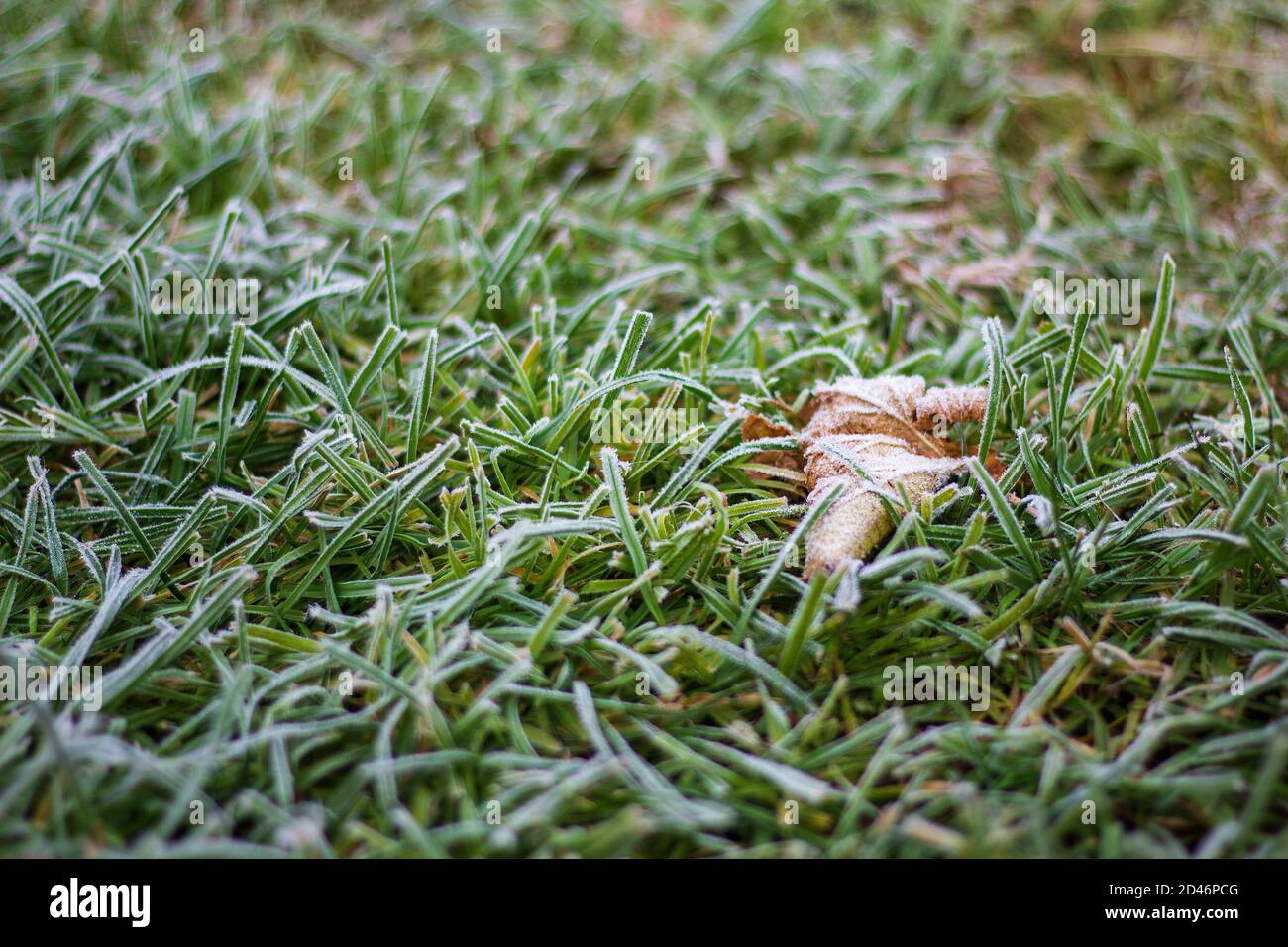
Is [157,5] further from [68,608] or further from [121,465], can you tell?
[68,608]

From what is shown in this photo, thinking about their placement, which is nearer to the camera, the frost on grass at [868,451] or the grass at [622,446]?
the grass at [622,446]

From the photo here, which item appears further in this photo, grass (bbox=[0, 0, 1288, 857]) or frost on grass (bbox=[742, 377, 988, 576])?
frost on grass (bbox=[742, 377, 988, 576])

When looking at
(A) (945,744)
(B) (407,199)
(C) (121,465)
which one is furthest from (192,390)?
(A) (945,744)
